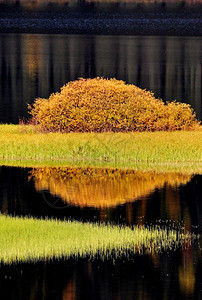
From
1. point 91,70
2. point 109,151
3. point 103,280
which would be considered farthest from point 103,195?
point 91,70

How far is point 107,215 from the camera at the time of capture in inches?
817

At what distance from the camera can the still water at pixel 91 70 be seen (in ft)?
189

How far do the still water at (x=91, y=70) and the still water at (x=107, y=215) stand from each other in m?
18.3

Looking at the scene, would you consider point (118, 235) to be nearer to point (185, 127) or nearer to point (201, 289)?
point (201, 289)

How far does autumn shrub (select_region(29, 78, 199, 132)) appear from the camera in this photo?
100.0ft

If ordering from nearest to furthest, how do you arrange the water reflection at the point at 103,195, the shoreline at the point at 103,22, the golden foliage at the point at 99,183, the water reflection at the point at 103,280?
the water reflection at the point at 103,280 < the water reflection at the point at 103,195 < the golden foliage at the point at 99,183 < the shoreline at the point at 103,22

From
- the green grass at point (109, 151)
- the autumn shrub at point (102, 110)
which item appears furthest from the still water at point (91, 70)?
the green grass at point (109, 151)

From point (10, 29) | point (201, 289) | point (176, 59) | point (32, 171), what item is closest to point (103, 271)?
point (201, 289)

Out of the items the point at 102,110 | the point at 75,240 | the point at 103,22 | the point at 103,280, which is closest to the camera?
the point at 103,280

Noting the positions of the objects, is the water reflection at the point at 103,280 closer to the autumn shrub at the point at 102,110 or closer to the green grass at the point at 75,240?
the green grass at the point at 75,240

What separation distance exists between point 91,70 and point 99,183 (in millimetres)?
58011

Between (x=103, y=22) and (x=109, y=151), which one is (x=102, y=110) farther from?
(x=103, y=22)

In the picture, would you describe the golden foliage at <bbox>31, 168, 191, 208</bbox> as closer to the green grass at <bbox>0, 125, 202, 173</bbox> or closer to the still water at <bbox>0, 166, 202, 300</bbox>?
the still water at <bbox>0, 166, 202, 300</bbox>

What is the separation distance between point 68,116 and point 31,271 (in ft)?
48.0
